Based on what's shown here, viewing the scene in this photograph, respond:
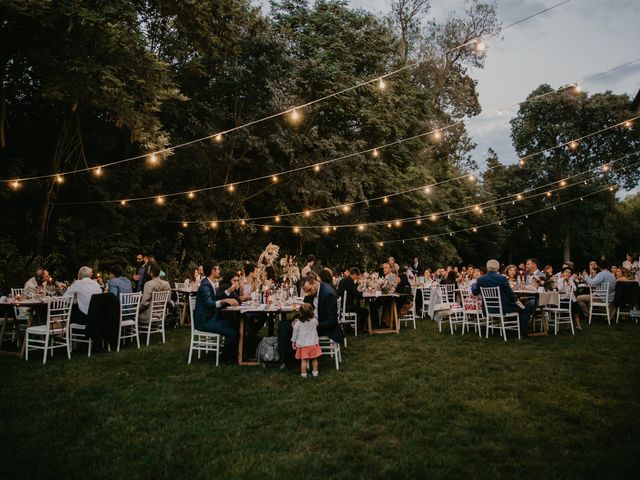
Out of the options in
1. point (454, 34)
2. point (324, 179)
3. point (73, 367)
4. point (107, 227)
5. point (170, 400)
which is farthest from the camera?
point (454, 34)

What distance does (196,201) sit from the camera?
1473cm

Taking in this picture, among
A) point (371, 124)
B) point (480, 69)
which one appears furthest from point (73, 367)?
point (480, 69)

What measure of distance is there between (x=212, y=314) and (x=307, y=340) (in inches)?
60.5

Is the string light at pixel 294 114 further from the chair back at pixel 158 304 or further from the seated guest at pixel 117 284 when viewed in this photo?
the seated guest at pixel 117 284

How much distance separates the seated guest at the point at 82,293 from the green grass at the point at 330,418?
0.61m

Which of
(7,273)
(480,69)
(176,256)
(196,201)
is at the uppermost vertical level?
(480,69)

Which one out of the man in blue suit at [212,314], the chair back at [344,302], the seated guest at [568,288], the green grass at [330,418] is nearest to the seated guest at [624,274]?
the seated guest at [568,288]

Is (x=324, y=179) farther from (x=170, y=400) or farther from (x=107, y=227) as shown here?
(x=170, y=400)

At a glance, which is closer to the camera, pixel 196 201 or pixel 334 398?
pixel 334 398

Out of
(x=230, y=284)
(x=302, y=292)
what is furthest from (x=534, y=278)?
(x=230, y=284)

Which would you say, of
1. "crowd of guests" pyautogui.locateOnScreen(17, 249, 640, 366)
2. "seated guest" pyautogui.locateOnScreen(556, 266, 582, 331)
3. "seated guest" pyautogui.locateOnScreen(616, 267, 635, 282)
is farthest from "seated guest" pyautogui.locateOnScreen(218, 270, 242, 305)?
"seated guest" pyautogui.locateOnScreen(616, 267, 635, 282)

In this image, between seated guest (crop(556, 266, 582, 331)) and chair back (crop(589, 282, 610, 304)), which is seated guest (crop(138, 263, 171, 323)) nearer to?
seated guest (crop(556, 266, 582, 331))

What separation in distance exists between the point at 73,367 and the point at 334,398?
353 centimetres

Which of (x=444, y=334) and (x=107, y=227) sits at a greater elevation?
(x=107, y=227)
